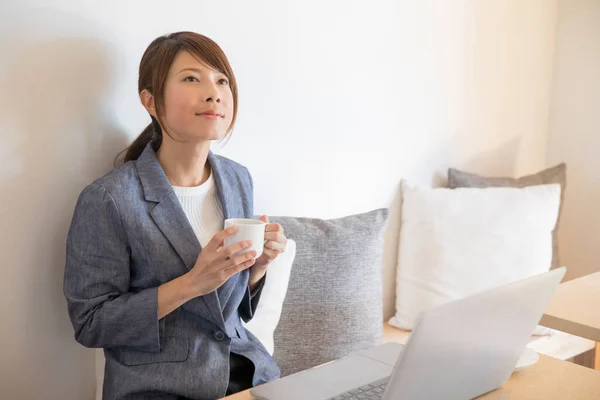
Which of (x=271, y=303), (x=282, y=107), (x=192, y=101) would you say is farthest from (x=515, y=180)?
(x=192, y=101)

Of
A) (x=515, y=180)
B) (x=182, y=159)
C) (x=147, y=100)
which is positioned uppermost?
(x=147, y=100)

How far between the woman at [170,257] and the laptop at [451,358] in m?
0.27

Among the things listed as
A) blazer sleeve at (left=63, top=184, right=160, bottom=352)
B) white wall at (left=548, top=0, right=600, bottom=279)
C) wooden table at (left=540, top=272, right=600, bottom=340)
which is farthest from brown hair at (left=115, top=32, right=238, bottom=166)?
white wall at (left=548, top=0, right=600, bottom=279)

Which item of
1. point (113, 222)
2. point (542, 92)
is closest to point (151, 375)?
point (113, 222)

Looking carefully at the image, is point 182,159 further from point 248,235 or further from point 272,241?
point 248,235

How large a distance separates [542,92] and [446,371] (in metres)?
2.31

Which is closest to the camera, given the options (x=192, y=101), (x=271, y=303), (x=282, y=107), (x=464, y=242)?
(x=192, y=101)

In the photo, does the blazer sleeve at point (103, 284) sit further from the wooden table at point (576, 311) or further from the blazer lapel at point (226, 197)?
the wooden table at point (576, 311)

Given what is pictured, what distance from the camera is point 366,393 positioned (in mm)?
1145

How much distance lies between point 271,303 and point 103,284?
49 centimetres

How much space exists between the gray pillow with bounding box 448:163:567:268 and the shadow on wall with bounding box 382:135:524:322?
66 mm

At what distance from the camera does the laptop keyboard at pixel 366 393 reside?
1130 mm

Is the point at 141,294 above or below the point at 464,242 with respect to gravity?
above

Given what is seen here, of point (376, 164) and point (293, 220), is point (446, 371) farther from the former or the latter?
point (376, 164)
